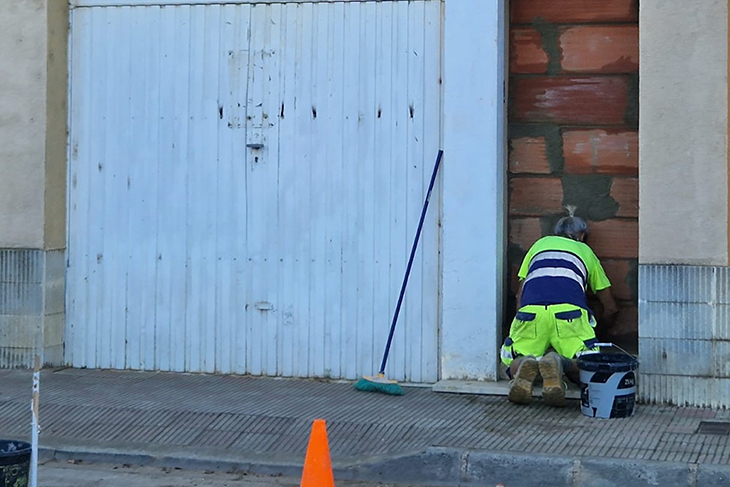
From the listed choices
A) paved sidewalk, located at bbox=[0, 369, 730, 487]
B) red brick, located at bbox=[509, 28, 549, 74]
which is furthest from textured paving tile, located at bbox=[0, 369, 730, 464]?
red brick, located at bbox=[509, 28, 549, 74]

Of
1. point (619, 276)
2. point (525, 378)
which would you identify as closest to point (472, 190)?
point (619, 276)

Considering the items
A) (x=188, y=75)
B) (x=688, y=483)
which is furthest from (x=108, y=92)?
(x=688, y=483)

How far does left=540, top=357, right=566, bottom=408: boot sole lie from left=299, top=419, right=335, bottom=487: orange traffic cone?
240 centimetres

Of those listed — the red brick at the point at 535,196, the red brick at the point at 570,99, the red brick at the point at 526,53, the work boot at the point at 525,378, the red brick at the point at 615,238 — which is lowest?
the work boot at the point at 525,378

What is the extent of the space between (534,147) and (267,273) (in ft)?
7.58

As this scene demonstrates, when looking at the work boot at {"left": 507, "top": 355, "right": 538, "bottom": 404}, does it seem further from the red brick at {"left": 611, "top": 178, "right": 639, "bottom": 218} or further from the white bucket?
the red brick at {"left": 611, "top": 178, "right": 639, "bottom": 218}

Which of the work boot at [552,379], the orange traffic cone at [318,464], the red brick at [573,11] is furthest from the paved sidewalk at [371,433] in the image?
the red brick at [573,11]

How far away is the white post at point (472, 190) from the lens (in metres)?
8.93

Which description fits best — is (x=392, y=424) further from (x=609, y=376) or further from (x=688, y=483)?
(x=688, y=483)

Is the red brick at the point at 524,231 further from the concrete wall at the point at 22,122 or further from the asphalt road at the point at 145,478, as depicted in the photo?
the concrete wall at the point at 22,122

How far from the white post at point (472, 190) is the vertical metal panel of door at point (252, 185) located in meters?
0.20

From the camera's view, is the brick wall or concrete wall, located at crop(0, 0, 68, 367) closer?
the brick wall

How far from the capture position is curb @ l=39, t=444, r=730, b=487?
6.70 metres

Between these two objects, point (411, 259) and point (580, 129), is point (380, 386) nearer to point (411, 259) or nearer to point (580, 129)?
point (411, 259)
